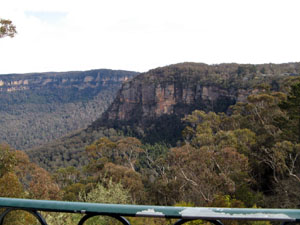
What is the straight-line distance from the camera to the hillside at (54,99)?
102 metres

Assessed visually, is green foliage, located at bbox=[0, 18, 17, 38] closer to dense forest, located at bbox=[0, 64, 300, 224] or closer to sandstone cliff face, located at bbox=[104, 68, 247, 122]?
dense forest, located at bbox=[0, 64, 300, 224]

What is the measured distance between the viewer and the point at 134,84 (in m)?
68.4

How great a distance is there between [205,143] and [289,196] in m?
7.38

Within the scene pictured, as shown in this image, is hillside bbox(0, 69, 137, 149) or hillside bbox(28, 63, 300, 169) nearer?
hillside bbox(28, 63, 300, 169)

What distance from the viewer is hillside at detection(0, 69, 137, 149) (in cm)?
10169

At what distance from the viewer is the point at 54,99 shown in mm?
136375

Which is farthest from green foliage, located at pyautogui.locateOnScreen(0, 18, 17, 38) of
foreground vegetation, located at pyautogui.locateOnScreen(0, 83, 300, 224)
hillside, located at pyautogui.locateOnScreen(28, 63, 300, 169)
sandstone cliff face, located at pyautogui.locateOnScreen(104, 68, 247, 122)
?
sandstone cliff face, located at pyautogui.locateOnScreen(104, 68, 247, 122)

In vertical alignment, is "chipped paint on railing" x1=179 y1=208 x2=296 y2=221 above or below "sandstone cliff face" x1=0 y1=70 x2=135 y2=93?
below

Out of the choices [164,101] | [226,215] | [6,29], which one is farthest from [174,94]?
[226,215]

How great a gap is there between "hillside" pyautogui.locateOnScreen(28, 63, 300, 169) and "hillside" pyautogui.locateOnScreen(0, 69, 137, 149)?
129 feet

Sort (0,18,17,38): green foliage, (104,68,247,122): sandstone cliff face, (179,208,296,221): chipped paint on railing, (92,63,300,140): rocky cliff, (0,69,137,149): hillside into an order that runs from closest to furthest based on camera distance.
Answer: (179,208,296,221): chipped paint on railing
(0,18,17,38): green foliage
(92,63,300,140): rocky cliff
(104,68,247,122): sandstone cliff face
(0,69,137,149): hillside

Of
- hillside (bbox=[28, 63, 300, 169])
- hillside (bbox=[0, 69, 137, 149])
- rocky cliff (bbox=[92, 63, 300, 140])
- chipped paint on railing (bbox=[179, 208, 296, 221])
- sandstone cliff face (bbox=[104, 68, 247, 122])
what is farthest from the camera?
hillside (bbox=[0, 69, 137, 149])

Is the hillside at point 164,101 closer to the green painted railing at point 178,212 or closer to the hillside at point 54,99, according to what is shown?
the green painted railing at point 178,212

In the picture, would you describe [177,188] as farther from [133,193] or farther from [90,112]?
[90,112]
